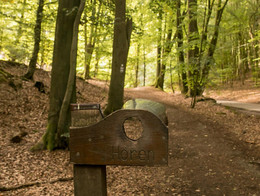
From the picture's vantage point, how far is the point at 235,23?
66.4 ft

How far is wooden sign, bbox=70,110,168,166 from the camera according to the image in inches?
72.3

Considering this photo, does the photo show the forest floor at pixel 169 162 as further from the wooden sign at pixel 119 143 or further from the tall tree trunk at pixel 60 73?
the wooden sign at pixel 119 143

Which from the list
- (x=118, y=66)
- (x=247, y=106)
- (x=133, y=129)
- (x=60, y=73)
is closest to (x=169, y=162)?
(x=133, y=129)

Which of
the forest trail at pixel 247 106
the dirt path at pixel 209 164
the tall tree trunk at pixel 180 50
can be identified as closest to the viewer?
the dirt path at pixel 209 164

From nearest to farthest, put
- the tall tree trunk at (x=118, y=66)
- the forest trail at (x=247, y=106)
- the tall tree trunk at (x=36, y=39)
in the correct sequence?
the tall tree trunk at (x=118, y=66) → the tall tree trunk at (x=36, y=39) → the forest trail at (x=247, y=106)

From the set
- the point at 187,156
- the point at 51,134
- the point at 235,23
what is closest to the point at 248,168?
the point at 187,156

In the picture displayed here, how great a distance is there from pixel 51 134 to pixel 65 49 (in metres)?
2.36

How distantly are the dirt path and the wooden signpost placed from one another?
2.94 meters

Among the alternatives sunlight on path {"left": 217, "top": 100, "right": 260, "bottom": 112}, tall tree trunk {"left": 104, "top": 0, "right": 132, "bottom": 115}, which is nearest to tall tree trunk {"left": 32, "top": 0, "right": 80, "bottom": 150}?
tall tree trunk {"left": 104, "top": 0, "right": 132, "bottom": 115}

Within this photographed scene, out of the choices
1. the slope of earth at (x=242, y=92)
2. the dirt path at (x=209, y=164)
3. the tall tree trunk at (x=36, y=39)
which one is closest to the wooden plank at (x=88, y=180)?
the dirt path at (x=209, y=164)

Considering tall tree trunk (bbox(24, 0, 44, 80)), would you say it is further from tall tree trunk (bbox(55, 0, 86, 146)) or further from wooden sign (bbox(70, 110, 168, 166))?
wooden sign (bbox(70, 110, 168, 166))

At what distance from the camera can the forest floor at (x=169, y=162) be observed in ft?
15.4

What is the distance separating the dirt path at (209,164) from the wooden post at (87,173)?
2891 millimetres

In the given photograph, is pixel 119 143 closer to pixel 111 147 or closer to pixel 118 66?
pixel 111 147
